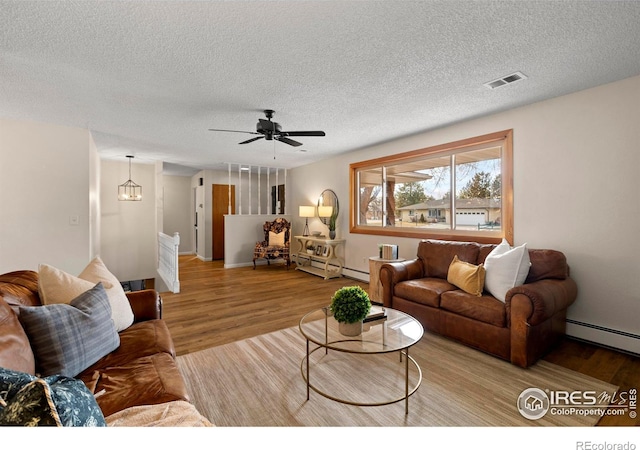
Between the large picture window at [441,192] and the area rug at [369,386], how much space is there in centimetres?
170

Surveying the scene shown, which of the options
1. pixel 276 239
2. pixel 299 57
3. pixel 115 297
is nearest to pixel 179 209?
pixel 276 239

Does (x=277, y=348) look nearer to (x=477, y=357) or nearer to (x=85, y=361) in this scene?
(x=85, y=361)

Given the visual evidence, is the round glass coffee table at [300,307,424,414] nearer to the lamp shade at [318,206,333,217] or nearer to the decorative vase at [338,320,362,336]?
→ the decorative vase at [338,320,362,336]

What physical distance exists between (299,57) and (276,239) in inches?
195

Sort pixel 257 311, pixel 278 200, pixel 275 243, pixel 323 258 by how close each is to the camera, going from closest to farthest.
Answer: pixel 257 311 < pixel 323 258 < pixel 275 243 < pixel 278 200

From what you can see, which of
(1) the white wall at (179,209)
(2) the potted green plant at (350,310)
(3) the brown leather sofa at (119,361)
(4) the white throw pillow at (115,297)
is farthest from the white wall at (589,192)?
(1) the white wall at (179,209)

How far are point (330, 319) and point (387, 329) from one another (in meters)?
0.50

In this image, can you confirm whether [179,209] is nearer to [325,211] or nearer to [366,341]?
[325,211]

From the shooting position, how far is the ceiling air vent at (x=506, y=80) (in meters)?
2.44

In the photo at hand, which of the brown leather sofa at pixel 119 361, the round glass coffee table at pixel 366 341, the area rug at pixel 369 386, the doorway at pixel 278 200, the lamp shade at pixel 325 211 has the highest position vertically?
the doorway at pixel 278 200

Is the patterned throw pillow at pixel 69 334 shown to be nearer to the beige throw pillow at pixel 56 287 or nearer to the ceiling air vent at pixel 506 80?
the beige throw pillow at pixel 56 287

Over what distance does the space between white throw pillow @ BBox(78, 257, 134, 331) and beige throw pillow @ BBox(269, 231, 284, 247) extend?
4715 millimetres

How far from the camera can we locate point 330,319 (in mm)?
2357

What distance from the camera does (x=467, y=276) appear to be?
2.78m
